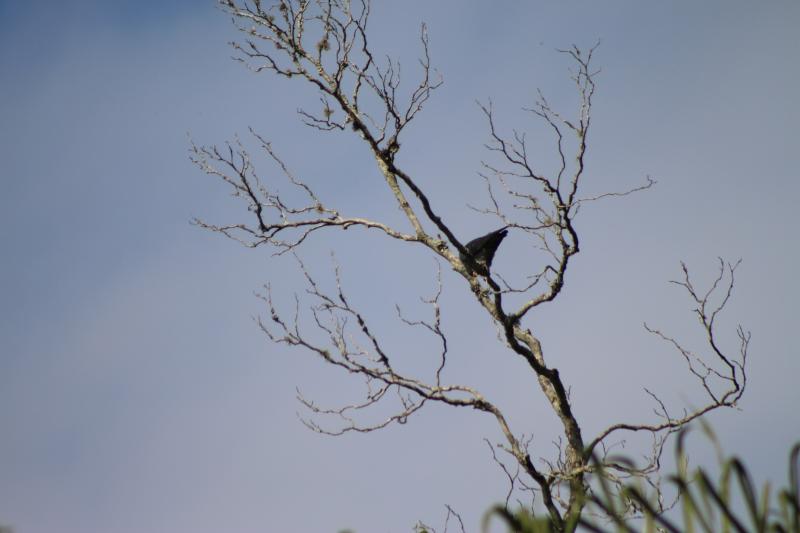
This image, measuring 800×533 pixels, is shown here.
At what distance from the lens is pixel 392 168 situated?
6.02m

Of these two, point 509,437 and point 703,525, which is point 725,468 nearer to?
point 703,525

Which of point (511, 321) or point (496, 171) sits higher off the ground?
point (496, 171)

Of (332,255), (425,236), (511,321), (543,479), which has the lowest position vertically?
(543,479)

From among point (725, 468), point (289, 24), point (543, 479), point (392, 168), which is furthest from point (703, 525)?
point (289, 24)

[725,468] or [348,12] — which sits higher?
[348,12]

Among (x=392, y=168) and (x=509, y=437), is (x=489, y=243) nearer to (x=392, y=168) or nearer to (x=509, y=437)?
(x=392, y=168)

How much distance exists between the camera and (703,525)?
1191 mm

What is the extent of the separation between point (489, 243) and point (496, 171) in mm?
1446

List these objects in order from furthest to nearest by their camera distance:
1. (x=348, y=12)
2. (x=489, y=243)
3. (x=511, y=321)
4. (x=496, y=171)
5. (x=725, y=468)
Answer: (x=489, y=243), (x=348, y=12), (x=496, y=171), (x=511, y=321), (x=725, y=468)

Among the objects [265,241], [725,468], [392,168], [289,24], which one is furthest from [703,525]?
[289,24]

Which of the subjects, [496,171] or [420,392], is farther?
[496,171]

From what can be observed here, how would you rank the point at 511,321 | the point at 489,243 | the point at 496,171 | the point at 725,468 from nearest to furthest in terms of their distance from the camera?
1. the point at 725,468
2. the point at 511,321
3. the point at 496,171
4. the point at 489,243

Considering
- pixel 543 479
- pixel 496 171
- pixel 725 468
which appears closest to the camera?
pixel 725 468

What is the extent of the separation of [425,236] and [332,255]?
3.87 ft
